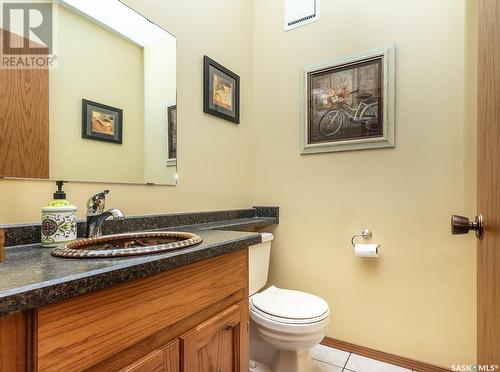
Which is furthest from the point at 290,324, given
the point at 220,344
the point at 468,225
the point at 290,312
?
the point at 468,225

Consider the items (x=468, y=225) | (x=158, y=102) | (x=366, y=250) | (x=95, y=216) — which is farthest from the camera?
(x=366, y=250)

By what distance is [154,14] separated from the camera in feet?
4.59

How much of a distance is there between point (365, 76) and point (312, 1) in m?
0.66

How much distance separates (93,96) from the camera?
3.80ft

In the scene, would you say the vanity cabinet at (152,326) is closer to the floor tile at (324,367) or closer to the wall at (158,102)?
the wall at (158,102)

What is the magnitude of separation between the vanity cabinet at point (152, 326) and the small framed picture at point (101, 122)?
0.73m

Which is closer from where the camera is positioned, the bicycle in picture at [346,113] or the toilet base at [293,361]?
the toilet base at [293,361]

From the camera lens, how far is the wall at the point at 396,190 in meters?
1.50

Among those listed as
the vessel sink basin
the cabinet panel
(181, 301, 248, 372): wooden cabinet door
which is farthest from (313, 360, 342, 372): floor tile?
the cabinet panel

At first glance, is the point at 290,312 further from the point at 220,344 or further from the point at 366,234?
the point at 366,234

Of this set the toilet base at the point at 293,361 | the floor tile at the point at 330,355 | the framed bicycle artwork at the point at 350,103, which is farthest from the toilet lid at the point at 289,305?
the framed bicycle artwork at the point at 350,103

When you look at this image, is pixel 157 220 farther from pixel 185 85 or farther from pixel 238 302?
pixel 185 85

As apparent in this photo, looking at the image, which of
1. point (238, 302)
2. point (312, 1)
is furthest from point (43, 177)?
point (312, 1)

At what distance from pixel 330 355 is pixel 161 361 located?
54.0 inches
